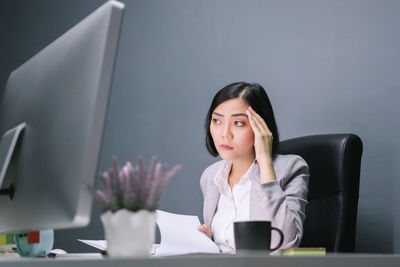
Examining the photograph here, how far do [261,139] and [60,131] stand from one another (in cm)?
99

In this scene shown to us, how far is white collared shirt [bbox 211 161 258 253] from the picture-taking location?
1719mm

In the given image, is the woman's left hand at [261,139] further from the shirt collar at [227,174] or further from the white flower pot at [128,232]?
the white flower pot at [128,232]

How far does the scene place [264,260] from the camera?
0.70 metres

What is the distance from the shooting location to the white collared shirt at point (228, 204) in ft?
5.64

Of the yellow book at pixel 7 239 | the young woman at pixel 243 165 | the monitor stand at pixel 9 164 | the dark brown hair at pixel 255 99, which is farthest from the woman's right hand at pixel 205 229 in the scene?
the monitor stand at pixel 9 164

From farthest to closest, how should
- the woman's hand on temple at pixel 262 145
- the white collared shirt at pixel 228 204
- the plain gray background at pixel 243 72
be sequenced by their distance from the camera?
the plain gray background at pixel 243 72 → the white collared shirt at pixel 228 204 → the woman's hand on temple at pixel 262 145

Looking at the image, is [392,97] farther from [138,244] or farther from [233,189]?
[138,244]

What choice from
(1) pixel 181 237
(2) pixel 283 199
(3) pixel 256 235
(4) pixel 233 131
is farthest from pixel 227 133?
(3) pixel 256 235

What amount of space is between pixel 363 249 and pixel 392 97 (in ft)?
1.92

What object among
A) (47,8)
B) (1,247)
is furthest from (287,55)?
(47,8)

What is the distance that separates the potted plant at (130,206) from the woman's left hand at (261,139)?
0.91 meters

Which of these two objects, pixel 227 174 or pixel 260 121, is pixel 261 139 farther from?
pixel 227 174

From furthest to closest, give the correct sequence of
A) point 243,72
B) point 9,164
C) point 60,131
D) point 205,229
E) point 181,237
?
1. point 243,72
2. point 205,229
3. point 181,237
4. point 9,164
5. point 60,131

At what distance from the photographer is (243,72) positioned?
2.44m
